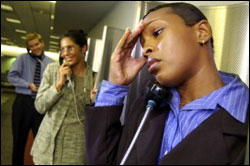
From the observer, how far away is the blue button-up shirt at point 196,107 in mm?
581

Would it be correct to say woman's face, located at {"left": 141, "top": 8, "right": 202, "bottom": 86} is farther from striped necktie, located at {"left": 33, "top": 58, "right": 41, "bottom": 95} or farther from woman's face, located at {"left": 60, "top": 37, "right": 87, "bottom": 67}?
striped necktie, located at {"left": 33, "top": 58, "right": 41, "bottom": 95}

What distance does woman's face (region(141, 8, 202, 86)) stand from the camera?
0.62 m

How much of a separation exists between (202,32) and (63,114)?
892mm

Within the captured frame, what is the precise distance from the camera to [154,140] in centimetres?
65

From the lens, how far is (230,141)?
0.52 m

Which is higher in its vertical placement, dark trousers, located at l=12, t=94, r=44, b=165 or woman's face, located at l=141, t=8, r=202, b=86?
woman's face, located at l=141, t=8, r=202, b=86

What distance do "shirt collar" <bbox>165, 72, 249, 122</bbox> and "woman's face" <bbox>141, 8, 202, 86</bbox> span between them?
7 cm

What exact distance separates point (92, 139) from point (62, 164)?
68 centimetres

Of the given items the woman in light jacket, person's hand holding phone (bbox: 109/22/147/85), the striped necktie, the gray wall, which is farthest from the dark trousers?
person's hand holding phone (bbox: 109/22/147/85)

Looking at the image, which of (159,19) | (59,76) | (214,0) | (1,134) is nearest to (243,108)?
(159,19)

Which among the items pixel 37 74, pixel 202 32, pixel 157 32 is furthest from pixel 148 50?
pixel 37 74

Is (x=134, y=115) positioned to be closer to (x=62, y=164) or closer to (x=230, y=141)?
(x=230, y=141)

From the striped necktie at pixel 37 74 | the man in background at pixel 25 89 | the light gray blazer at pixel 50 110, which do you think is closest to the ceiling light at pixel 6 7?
the man in background at pixel 25 89

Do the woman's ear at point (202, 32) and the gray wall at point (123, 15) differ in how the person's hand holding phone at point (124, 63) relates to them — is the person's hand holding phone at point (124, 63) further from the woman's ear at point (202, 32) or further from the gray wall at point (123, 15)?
the gray wall at point (123, 15)
